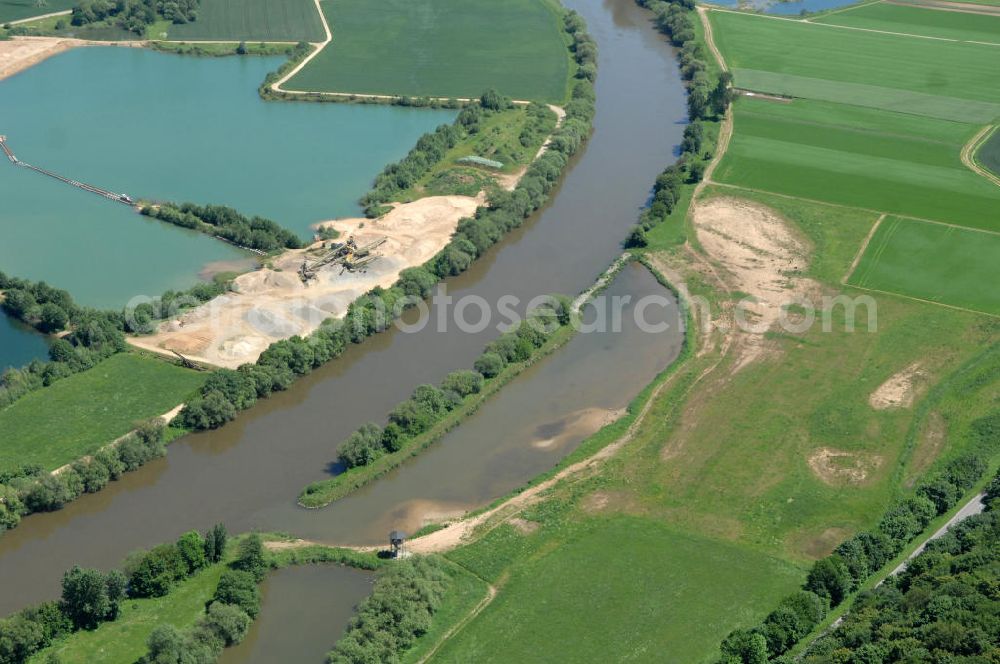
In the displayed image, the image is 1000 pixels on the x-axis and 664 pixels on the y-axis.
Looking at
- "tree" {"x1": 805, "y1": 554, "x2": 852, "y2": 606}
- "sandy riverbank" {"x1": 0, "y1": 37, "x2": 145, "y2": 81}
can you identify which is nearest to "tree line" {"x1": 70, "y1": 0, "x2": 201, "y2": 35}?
"sandy riverbank" {"x1": 0, "y1": 37, "x2": 145, "y2": 81}

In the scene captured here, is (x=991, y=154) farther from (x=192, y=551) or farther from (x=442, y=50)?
(x=192, y=551)

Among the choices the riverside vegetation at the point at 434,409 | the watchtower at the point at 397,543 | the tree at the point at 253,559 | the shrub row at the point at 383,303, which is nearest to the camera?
the tree at the point at 253,559

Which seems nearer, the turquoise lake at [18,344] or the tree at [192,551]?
the tree at [192,551]

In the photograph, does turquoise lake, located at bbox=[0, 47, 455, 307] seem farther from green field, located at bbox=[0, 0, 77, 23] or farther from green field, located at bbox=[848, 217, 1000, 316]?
green field, located at bbox=[848, 217, 1000, 316]

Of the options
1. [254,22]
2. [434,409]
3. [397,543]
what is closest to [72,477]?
[397,543]

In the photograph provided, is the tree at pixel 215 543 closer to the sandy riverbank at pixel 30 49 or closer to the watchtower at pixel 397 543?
the watchtower at pixel 397 543

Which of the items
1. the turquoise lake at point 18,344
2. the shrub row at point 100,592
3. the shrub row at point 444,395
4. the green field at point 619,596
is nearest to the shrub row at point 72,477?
the shrub row at point 100,592

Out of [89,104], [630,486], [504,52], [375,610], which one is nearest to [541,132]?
[504,52]

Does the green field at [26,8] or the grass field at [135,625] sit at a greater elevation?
the green field at [26,8]
